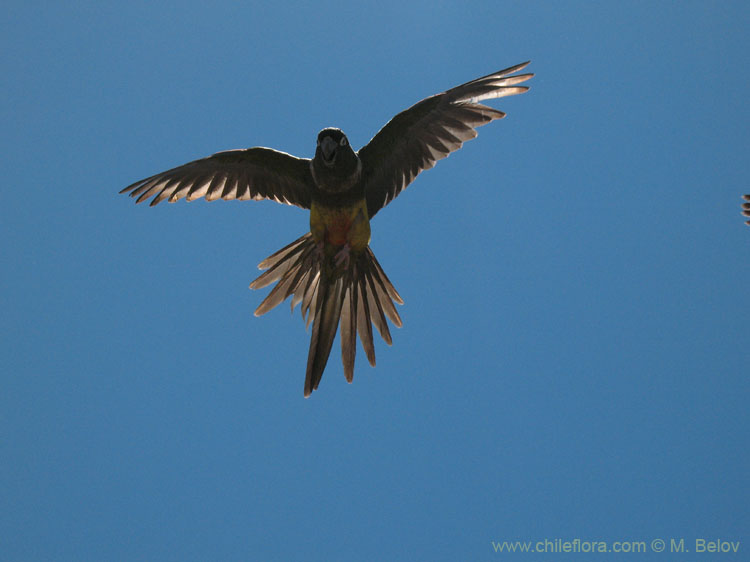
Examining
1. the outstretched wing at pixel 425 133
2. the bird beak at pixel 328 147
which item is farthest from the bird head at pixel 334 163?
the outstretched wing at pixel 425 133

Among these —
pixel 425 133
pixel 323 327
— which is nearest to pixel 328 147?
pixel 425 133

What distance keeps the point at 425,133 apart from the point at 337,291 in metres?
1.57

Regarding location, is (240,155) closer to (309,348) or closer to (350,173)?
(350,173)

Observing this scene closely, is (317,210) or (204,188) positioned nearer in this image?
(317,210)

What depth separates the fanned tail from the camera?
5570 millimetres

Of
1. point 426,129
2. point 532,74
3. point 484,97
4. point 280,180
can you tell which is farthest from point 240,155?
point 532,74

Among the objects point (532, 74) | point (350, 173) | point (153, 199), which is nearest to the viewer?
point (532, 74)

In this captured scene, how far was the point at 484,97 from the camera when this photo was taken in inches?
201

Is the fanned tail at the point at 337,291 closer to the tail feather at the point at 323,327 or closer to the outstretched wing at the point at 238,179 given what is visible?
the tail feather at the point at 323,327

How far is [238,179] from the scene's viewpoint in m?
5.91

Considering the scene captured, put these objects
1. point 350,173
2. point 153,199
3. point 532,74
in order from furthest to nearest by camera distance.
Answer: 1. point 153,199
2. point 350,173
3. point 532,74

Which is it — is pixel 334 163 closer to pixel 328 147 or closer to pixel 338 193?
pixel 328 147

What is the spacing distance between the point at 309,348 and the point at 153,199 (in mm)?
1919

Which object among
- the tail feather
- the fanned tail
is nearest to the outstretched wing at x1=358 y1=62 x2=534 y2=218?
the fanned tail
